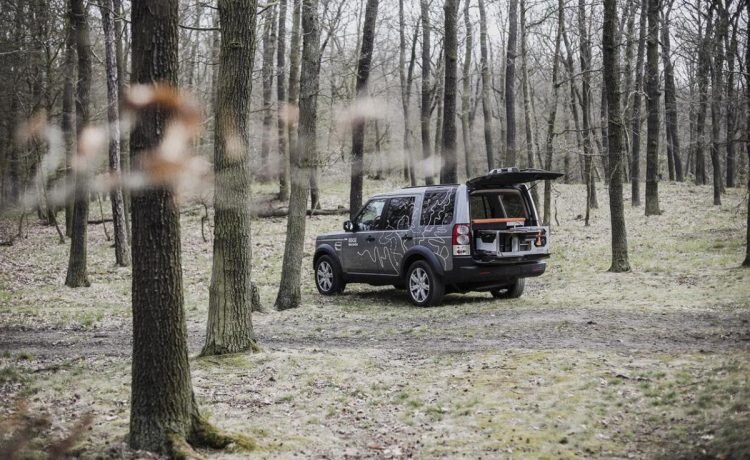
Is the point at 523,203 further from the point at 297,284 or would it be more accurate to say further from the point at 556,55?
the point at 556,55

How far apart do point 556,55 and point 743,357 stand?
63.3 ft

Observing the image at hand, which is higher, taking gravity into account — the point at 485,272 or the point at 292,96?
the point at 292,96

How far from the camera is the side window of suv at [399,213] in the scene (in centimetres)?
1203

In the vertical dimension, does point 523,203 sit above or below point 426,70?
below

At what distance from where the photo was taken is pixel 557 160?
1831 inches

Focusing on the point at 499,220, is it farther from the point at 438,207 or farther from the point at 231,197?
the point at 231,197

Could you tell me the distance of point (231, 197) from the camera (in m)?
7.70

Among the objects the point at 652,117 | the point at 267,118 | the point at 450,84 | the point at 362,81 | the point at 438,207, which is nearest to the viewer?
the point at 438,207

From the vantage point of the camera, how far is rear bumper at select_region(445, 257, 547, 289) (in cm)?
1098

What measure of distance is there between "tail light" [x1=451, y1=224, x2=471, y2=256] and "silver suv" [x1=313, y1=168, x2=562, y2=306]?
0.02m

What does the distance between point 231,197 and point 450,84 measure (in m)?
8.75

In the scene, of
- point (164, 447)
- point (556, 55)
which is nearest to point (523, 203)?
point (164, 447)

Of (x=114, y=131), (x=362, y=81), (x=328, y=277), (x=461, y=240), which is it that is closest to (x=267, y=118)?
(x=362, y=81)

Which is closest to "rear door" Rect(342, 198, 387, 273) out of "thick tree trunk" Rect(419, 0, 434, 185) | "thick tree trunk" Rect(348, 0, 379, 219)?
"thick tree trunk" Rect(348, 0, 379, 219)
